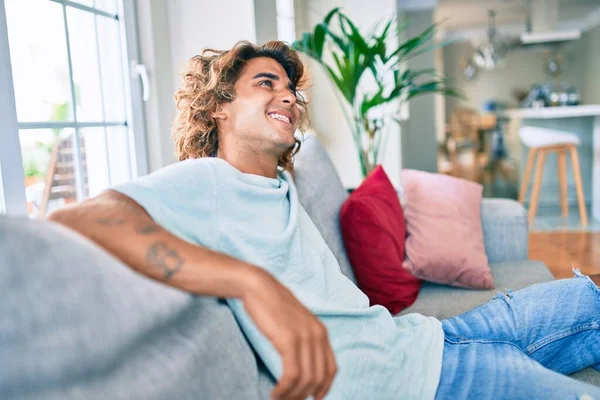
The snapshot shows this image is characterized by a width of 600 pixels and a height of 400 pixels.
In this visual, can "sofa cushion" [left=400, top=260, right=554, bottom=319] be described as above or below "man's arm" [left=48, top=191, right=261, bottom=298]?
below

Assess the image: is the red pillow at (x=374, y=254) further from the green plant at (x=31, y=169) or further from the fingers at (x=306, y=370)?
the fingers at (x=306, y=370)

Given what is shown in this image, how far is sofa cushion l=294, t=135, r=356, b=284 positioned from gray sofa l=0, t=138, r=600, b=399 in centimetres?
86

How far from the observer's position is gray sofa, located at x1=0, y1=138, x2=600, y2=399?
57cm

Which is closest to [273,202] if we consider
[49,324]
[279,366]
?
[279,366]

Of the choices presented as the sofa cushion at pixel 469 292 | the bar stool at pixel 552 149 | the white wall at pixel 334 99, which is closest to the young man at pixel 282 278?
the sofa cushion at pixel 469 292

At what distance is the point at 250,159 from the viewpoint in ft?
4.55

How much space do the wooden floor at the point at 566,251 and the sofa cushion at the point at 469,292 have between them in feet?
4.65

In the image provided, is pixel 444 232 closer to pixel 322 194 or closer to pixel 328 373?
pixel 322 194

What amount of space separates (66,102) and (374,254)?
1.09m

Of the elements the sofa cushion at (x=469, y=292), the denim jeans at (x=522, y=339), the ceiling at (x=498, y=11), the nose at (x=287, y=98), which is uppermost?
the ceiling at (x=498, y=11)

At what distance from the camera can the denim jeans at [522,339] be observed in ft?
3.76

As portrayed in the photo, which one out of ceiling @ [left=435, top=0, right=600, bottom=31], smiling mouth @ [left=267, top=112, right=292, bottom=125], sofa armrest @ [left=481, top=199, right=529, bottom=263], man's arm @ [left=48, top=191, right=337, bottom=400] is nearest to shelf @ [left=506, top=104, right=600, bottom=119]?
ceiling @ [left=435, top=0, right=600, bottom=31]

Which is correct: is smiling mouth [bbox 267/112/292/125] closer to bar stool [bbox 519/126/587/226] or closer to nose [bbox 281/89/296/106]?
nose [bbox 281/89/296/106]

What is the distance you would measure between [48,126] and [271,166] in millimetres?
671
